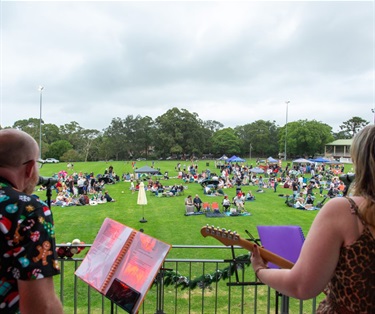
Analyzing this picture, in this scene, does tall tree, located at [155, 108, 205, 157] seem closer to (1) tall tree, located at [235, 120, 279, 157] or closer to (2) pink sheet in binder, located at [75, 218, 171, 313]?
(1) tall tree, located at [235, 120, 279, 157]

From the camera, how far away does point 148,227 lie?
44.1 ft

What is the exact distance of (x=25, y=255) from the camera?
55.1 inches

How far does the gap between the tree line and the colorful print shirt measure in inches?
2810

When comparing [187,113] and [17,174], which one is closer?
[17,174]

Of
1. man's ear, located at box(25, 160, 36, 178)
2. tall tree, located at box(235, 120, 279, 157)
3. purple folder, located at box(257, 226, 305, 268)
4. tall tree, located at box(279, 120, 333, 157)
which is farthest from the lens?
tall tree, located at box(235, 120, 279, 157)

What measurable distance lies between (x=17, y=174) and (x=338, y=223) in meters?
1.62

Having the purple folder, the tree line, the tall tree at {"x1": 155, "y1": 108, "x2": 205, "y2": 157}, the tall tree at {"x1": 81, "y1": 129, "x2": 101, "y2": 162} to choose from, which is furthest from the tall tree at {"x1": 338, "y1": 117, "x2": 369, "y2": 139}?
the purple folder

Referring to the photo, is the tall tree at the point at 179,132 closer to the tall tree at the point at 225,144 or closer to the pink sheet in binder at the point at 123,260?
the tall tree at the point at 225,144

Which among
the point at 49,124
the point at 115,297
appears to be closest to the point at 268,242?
the point at 115,297

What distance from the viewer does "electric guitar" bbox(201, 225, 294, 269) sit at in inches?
83.5

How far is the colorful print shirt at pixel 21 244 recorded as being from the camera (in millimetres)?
1391

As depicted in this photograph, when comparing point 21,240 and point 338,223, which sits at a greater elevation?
point 338,223

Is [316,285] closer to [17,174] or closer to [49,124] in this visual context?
[17,174]

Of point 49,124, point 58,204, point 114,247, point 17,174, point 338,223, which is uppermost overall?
point 49,124
